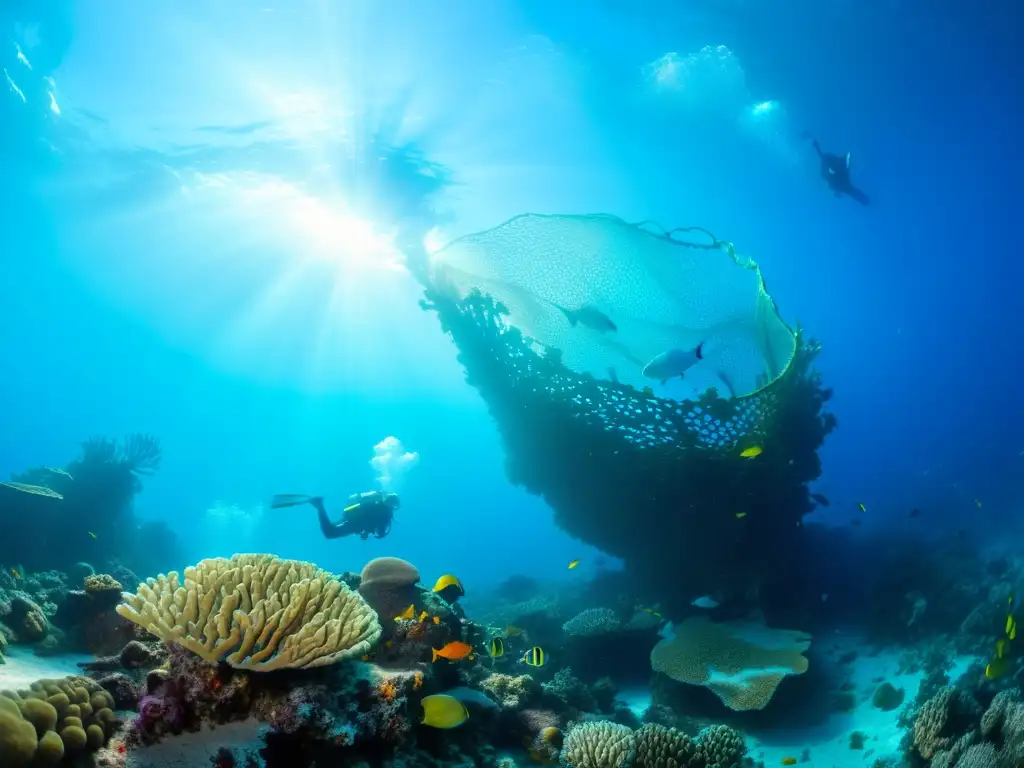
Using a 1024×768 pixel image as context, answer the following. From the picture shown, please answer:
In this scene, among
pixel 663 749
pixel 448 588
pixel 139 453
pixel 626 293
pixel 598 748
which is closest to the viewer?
pixel 598 748

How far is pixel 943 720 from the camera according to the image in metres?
6.01

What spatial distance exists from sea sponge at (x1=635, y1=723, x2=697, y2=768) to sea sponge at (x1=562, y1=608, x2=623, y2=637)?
4839 millimetres

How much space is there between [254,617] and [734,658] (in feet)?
25.4

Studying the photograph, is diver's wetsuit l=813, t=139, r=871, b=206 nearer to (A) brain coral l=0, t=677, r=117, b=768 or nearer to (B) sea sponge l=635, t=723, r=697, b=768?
(B) sea sponge l=635, t=723, r=697, b=768

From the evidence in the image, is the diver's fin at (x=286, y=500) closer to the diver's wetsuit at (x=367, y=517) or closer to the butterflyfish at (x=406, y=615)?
the diver's wetsuit at (x=367, y=517)

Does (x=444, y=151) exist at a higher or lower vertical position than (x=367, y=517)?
higher

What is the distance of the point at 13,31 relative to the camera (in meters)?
18.3

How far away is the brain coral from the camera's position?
100 inches

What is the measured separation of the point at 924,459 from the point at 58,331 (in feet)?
301

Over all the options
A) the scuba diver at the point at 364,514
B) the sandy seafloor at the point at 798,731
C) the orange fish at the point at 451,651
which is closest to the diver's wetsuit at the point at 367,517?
the scuba diver at the point at 364,514

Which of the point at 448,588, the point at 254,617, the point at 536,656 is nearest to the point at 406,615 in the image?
the point at 536,656

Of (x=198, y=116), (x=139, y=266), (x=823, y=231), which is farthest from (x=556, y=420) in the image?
(x=139, y=266)

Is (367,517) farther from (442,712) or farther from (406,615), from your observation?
(442,712)

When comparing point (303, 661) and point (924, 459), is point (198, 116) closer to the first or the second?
point (303, 661)
